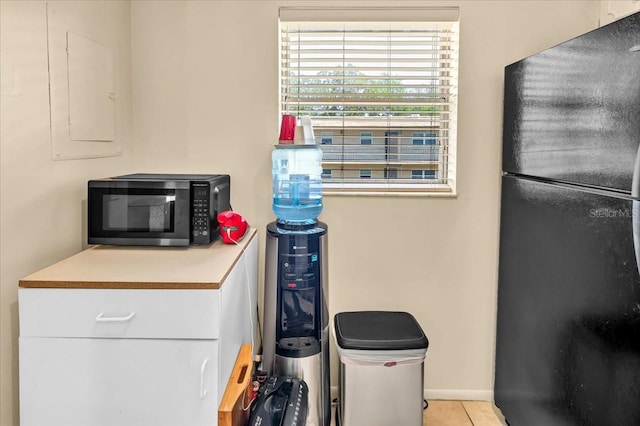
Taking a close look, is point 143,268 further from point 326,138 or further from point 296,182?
point 326,138

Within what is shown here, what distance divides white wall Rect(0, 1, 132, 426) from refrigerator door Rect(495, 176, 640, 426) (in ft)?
5.67

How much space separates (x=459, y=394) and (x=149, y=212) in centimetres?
169

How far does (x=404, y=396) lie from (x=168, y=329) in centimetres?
104

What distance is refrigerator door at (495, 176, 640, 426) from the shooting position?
153cm

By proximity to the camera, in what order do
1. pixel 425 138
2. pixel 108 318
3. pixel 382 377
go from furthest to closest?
pixel 425 138 → pixel 382 377 → pixel 108 318

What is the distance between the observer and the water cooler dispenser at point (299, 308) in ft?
7.40

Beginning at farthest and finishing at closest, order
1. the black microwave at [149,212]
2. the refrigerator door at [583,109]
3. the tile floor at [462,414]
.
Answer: the tile floor at [462,414]
the black microwave at [149,212]
the refrigerator door at [583,109]

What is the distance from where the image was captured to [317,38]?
2611mm

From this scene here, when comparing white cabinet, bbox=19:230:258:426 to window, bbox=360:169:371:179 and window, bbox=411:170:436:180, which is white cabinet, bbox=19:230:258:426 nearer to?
window, bbox=360:169:371:179

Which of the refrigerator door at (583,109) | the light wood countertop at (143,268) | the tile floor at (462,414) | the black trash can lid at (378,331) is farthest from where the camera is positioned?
the tile floor at (462,414)

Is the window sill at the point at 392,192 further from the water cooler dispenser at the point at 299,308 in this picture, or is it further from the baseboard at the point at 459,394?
the baseboard at the point at 459,394

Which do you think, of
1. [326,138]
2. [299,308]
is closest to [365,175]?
[326,138]

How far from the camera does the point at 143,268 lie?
5.76ft

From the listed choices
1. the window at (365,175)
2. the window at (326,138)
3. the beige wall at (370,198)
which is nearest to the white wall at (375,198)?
the beige wall at (370,198)
